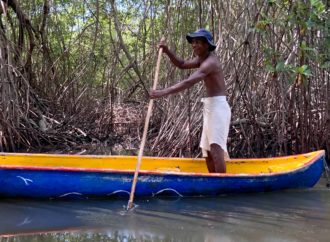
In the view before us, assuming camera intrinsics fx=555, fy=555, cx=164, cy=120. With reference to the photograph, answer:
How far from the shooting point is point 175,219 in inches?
154

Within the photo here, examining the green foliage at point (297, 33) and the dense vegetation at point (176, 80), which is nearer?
the green foliage at point (297, 33)

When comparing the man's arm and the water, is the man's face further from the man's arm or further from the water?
the water

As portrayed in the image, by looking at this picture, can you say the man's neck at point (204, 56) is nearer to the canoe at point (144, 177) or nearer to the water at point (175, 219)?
the canoe at point (144, 177)

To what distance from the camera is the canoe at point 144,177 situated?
14.0 feet

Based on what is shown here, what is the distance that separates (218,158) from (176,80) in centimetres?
219

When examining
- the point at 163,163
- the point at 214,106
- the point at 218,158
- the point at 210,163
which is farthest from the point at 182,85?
the point at 163,163

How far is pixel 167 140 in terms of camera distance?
6309 mm

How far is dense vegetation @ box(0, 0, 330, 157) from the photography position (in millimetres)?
5480

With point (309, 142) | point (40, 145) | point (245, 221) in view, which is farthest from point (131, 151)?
point (245, 221)

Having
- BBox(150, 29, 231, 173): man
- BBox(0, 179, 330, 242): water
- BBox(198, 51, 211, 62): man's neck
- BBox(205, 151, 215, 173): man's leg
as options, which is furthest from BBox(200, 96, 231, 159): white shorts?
BBox(0, 179, 330, 242): water

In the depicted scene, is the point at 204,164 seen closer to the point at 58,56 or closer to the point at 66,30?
the point at 58,56

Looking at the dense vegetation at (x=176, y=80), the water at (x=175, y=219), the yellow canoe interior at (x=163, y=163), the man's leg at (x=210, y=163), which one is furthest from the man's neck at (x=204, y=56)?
the water at (x=175, y=219)

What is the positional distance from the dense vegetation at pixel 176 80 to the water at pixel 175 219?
1101 millimetres

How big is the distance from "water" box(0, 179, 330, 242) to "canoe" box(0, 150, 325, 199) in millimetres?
81
